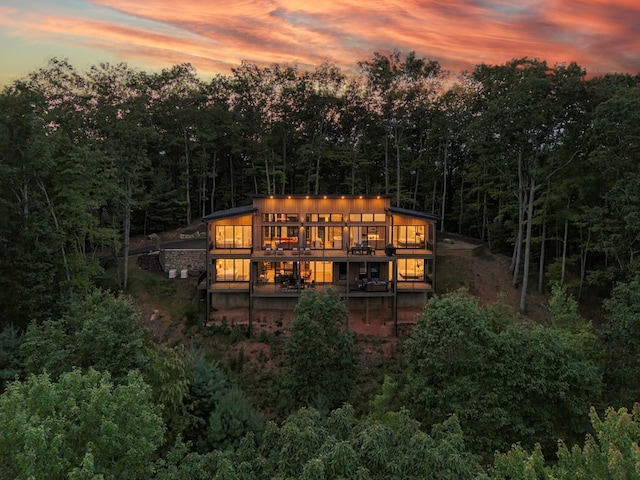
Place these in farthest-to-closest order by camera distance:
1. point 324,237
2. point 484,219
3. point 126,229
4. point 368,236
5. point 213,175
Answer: point 213,175 → point 484,219 → point 126,229 → point 368,236 → point 324,237

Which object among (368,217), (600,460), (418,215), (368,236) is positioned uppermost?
(418,215)

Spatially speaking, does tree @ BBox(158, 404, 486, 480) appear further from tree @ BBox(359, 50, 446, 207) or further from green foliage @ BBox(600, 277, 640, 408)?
tree @ BBox(359, 50, 446, 207)

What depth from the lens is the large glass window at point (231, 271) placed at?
25.7 metres

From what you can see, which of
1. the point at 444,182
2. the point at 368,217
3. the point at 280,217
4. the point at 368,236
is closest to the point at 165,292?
the point at 280,217

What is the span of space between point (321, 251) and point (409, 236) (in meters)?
6.19

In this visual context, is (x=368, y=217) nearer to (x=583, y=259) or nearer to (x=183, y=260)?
(x=183, y=260)

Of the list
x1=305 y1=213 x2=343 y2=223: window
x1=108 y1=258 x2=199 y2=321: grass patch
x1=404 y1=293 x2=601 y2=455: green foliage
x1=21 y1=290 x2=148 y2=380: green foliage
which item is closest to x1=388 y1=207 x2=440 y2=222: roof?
x1=305 y1=213 x2=343 y2=223: window

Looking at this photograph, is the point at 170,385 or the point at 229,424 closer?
the point at 229,424

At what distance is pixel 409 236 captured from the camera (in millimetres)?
27109

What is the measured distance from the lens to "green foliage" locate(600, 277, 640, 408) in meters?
13.5

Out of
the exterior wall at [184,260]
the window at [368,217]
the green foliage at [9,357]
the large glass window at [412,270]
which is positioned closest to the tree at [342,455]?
the green foliage at [9,357]

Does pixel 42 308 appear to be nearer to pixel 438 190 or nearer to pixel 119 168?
pixel 119 168

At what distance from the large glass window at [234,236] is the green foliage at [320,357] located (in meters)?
10.6

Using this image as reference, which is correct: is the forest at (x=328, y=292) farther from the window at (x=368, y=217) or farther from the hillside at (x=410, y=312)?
the window at (x=368, y=217)
